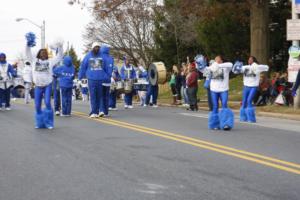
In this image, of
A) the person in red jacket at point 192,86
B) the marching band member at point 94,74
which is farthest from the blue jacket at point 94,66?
the person in red jacket at point 192,86

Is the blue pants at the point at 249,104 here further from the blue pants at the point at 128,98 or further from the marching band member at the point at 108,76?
the blue pants at the point at 128,98

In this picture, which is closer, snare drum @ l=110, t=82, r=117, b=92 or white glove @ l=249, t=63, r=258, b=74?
white glove @ l=249, t=63, r=258, b=74

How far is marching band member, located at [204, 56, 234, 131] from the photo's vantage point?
13.4 meters

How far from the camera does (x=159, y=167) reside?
8281 mm

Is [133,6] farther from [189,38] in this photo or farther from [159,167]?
[159,167]

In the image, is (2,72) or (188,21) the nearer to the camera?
(2,72)

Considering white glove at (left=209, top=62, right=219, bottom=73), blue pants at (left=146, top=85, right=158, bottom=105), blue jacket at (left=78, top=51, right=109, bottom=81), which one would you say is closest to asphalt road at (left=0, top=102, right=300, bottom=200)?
white glove at (left=209, top=62, right=219, bottom=73)

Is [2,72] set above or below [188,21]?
below

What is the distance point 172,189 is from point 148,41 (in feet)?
153

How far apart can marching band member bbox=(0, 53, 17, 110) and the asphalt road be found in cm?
836

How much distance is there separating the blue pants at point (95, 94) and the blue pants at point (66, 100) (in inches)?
57.0

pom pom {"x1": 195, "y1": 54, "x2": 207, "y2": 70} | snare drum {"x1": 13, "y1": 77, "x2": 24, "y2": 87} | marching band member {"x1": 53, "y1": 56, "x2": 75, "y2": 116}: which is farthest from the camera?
snare drum {"x1": 13, "y1": 77, "x2": 24, "y2": 87}

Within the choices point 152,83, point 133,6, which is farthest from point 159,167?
point 133,6

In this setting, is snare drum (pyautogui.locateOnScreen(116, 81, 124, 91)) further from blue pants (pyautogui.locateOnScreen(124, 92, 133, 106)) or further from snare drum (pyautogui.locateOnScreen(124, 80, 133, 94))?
blue pants (pyautogui.locateOnScreen(124, 92, 133, 106))
